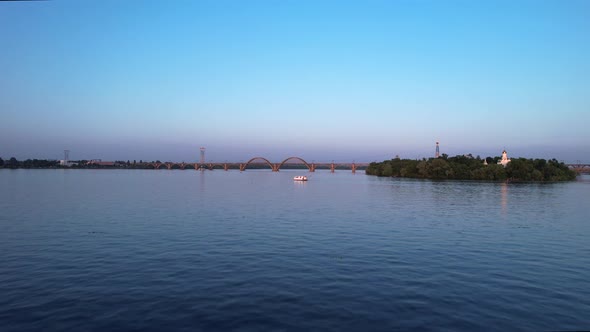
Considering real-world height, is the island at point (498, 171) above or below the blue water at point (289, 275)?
above

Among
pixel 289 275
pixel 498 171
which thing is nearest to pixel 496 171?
pixel 498 171

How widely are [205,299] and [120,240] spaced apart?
1416 centimetres

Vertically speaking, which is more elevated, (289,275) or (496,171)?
(496,171)

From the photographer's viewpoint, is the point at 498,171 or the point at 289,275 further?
the point at 498,171

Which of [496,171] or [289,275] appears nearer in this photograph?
[289,275]

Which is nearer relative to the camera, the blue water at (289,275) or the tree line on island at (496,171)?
the blue water at (289,275)

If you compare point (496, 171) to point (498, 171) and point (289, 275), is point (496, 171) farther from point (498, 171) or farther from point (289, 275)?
point (289, 275)

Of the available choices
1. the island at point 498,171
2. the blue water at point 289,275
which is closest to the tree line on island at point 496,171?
the island at point 498,171

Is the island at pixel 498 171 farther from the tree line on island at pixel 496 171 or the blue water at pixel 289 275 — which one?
the blue water at pixel 289 275

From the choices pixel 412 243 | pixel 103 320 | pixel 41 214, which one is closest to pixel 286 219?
pixel 412 243

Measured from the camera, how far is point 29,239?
2720 cm

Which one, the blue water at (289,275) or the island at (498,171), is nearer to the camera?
the blue water at (289,275)

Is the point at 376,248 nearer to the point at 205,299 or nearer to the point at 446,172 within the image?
the point at 205,299

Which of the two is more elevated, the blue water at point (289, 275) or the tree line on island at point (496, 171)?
the tree line on island at point (496, 171)
